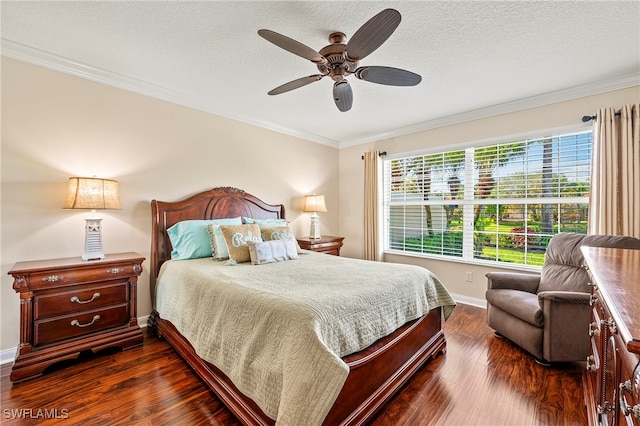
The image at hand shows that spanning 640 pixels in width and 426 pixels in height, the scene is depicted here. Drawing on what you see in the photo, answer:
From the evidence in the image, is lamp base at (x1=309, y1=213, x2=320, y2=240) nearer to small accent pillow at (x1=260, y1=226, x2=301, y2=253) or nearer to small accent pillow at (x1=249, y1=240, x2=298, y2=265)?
small accent pillow at (x1=260, y1=226, x2=301, y2=253)

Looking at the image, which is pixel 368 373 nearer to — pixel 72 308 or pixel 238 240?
pixel 238 240

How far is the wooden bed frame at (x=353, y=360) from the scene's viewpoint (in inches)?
57.8

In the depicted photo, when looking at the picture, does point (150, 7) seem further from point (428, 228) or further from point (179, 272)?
point (428, 228)

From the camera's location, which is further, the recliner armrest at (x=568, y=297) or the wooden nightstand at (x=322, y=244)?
the wooden nightstand at (x=322, y=244)

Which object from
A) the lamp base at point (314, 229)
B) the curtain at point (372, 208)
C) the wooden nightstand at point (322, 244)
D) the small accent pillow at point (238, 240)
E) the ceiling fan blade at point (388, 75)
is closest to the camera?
the ceiling fan blade at point (388, 75)

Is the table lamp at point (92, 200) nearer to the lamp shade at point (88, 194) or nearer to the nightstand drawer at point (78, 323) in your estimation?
the lamp shade at point (88, 194)

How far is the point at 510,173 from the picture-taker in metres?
3.42

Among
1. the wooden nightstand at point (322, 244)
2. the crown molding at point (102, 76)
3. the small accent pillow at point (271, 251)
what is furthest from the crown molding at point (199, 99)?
the small accent pillow at point (271, 251)

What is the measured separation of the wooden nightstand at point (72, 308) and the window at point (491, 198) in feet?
11.8

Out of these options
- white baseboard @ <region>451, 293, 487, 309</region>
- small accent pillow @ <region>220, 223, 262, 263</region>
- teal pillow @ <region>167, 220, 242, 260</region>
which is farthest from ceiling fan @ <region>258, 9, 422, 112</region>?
white baseboard @ <region>451, 293, 487, 309</region>

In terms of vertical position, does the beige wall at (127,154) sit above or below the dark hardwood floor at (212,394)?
above

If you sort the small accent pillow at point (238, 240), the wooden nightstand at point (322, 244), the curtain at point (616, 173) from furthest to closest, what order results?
the wooden nightstand at point (322, 244) < the small accent pillow at point (238, 240) < the curtain at point (616, 173)

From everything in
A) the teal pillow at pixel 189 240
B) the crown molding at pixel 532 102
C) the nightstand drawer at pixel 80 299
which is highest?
the crown molding at pixel 532 102

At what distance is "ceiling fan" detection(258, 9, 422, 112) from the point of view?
1532 mm
